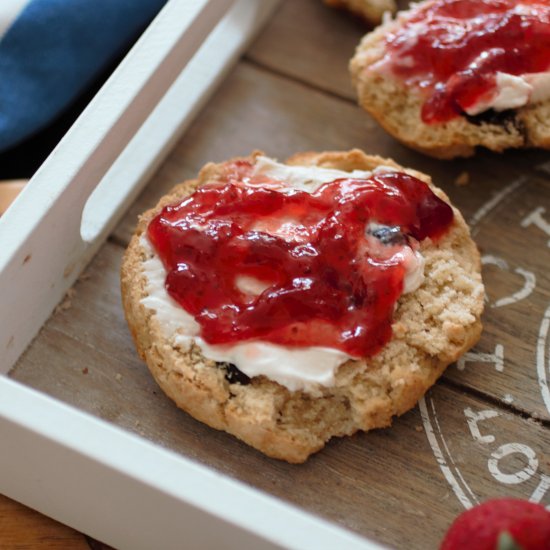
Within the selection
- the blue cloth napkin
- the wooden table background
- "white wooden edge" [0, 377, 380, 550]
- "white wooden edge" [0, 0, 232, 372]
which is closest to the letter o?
the wooden table background

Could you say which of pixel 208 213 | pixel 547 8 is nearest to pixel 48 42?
pixel 208 213

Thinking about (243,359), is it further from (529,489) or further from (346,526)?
(529,489)

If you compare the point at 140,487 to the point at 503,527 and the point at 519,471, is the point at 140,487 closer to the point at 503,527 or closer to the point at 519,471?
the point at 503,527

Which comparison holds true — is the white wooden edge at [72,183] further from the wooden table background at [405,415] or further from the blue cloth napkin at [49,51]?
the blue cloth napkin at [49,51]

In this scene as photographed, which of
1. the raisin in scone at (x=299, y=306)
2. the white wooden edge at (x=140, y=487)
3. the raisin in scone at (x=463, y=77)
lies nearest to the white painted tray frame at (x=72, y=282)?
the white wooden edge at (x=140, y=487)

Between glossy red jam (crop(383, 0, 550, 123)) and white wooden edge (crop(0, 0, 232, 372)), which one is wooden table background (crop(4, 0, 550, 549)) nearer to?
white wooden edge (crop(0, 0, 232, 372))
